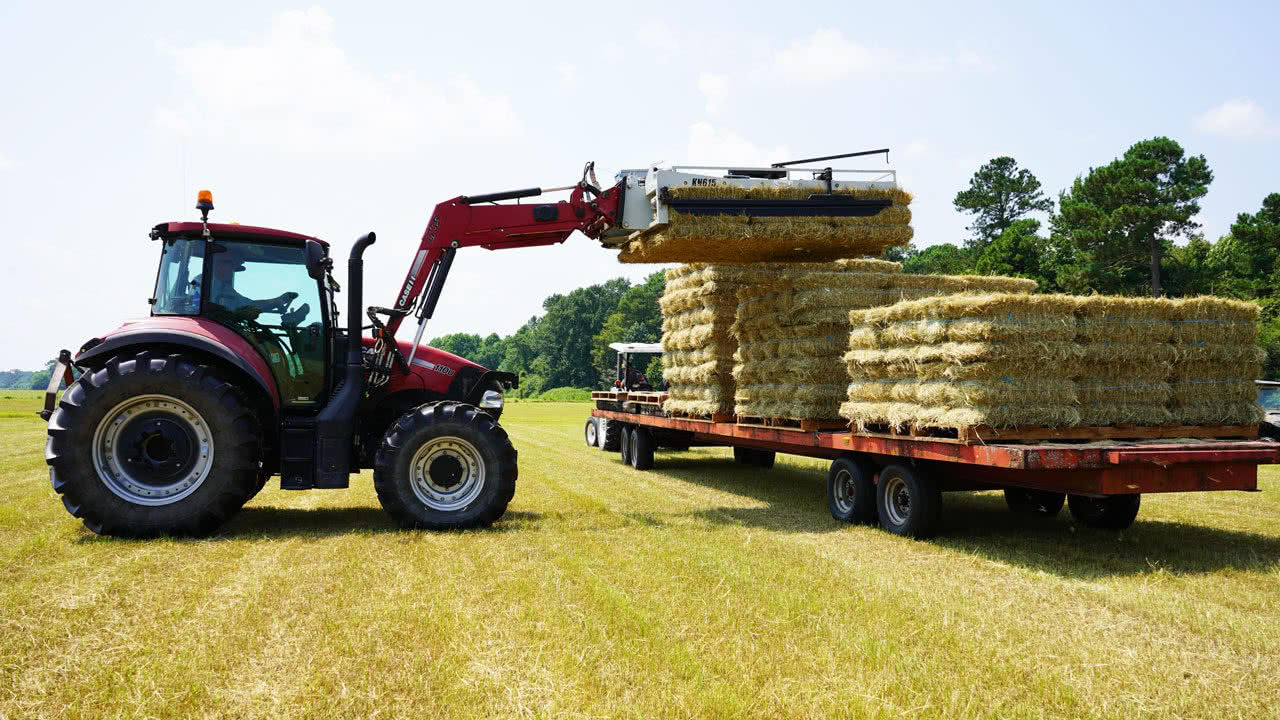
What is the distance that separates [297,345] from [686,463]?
9778 mm

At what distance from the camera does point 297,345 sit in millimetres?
8766

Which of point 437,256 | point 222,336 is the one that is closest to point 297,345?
point 222,336

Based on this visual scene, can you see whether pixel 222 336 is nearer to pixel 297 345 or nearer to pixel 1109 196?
pixel 297 345

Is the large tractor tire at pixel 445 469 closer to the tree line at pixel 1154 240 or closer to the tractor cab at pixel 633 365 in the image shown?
the tractor cab at pixel 633 365

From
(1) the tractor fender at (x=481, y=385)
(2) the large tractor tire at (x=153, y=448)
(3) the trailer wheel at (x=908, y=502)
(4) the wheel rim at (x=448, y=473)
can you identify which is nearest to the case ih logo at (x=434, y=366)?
(1) the tractor fender at (x=481, y=385)

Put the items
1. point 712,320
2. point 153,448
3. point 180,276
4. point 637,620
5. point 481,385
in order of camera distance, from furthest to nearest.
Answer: point 712,320
point 481,385
point 180,276
point 153,448
point 637,620

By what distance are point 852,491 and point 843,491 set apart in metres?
0.22

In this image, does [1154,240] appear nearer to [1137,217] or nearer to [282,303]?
[1137,217]

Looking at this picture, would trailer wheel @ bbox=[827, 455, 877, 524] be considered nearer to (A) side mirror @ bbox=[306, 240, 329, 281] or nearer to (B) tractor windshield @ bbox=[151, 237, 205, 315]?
(A) side mirror @ bbox=[306, 240, 329, 281]

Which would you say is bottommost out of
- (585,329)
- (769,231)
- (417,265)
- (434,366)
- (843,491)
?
(843,491)

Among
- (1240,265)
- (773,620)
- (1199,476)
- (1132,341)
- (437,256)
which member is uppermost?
(1240,265)

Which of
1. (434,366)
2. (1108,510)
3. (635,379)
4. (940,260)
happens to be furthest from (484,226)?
(940,260)

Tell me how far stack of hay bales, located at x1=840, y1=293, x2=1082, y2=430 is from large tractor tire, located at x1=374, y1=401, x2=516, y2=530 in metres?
3.77

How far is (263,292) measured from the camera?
8.70m
